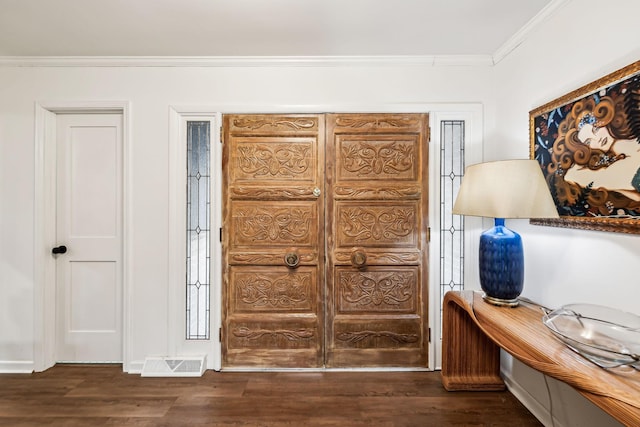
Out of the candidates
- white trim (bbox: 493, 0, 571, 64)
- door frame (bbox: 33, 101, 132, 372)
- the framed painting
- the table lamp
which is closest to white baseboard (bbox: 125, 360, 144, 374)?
door frame (bbox: 33, 101, 132, 372)

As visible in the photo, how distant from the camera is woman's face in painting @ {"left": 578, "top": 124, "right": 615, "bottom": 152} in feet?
4.15

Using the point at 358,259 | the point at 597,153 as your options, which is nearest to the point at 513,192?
the point at 597,153

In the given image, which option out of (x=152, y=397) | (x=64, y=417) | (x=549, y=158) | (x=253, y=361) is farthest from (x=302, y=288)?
(x=549, y=158)

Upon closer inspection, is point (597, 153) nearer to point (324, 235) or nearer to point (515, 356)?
point (515, 356)

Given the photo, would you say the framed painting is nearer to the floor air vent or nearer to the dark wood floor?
the dark wood floor

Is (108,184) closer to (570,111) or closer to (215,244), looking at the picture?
(215,244)

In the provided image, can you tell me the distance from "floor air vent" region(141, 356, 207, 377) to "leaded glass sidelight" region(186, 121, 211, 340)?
0.32m

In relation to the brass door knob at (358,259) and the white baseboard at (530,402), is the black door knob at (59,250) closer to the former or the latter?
the brass door knob at (358,259)

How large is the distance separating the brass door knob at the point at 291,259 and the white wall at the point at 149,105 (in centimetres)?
85

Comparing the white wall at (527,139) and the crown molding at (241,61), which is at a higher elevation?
the crown molding at (241,61)

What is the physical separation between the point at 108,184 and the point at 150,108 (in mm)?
711

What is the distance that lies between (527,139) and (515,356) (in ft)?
4.51

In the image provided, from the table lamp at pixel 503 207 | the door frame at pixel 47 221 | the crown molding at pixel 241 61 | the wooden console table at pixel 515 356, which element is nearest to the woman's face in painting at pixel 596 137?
the table lamp at pixel 503 207

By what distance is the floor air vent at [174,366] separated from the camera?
82.0 inches
